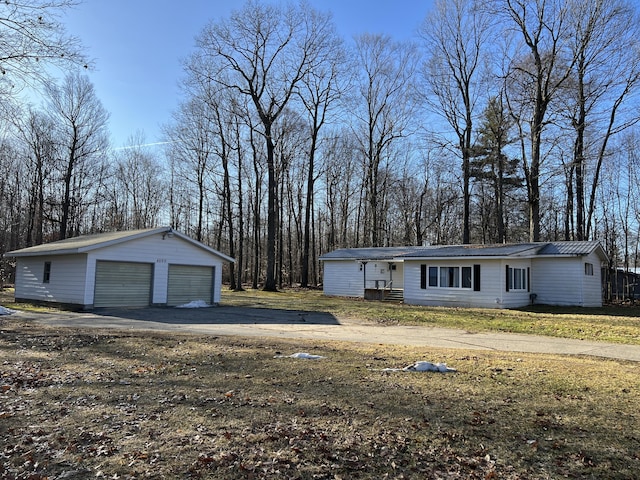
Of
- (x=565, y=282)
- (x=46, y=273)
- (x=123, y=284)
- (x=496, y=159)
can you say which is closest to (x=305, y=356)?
(x=123, y=284)

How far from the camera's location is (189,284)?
20.5 meters

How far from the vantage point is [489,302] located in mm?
20625

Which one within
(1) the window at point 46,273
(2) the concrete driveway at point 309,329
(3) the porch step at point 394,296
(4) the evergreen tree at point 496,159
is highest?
(4) the evergreen tree at point 496,159

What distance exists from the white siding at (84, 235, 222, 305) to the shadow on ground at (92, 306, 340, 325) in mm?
955

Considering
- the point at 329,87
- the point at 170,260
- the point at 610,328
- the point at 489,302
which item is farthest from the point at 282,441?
the point at 329,87

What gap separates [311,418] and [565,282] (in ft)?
68.0

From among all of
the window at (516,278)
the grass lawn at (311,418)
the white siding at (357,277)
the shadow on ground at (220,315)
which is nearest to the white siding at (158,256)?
the shadow on ground at (220,315)

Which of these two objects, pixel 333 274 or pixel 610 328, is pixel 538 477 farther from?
pixel 333 274

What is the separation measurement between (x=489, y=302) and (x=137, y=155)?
3879cm

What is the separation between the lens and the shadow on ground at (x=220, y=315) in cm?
1488

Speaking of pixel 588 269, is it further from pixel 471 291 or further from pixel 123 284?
pixel 123 284

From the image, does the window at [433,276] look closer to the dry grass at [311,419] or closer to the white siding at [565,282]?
the white siding at [565,282]

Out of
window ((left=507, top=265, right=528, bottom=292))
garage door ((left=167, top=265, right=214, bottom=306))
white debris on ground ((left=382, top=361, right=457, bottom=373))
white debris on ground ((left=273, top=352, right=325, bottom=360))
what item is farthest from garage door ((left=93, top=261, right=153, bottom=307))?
window ((left=507, top=265, right=528, bottom=292))

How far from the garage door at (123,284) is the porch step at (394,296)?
13.0m
